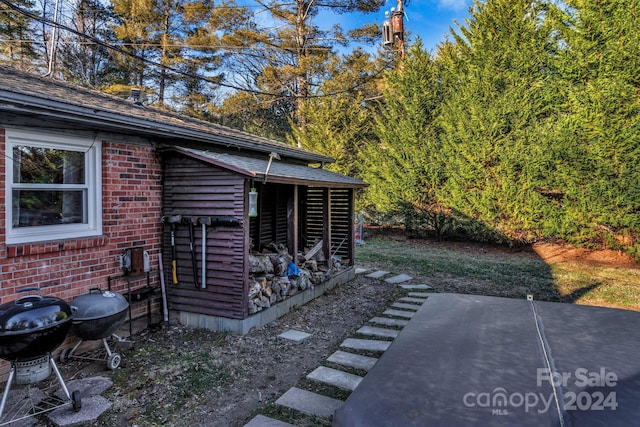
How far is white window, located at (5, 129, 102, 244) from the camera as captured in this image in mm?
3477

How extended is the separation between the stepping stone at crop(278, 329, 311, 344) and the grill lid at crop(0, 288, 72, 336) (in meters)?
2.44

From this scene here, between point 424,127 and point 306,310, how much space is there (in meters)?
8.25

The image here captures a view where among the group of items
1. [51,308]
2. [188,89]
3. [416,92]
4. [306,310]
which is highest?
[188,89]

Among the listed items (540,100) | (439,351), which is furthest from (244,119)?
(439,351)

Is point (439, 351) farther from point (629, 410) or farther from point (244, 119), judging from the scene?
point (244, 119)

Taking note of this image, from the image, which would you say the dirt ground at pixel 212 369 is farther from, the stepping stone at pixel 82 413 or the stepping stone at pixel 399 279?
the stepping stone at pixel 399 279

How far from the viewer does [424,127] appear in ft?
38.2

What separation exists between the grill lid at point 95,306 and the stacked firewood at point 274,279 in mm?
1646

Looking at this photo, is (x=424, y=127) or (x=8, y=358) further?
(x=424, y=127)

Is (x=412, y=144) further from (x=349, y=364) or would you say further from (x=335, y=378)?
(x=335, y=378)

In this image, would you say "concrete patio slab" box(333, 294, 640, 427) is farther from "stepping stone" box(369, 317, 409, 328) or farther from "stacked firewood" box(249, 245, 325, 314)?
"stacked firewood" box(249, 245, 325, 314)

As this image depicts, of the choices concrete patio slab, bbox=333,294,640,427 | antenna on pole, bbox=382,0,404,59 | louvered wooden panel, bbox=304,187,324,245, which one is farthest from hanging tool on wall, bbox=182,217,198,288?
antenna on pole, bbox=382,0,404,59

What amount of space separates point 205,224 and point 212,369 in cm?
177

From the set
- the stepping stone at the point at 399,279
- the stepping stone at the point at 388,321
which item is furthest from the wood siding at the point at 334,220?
the stepping stone at the point at 388,321
